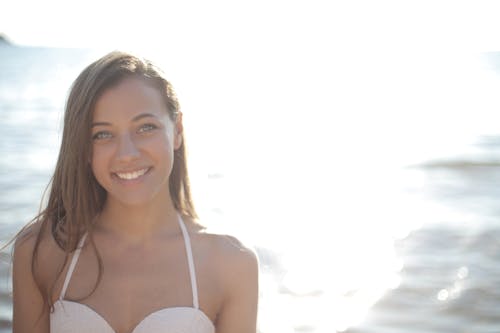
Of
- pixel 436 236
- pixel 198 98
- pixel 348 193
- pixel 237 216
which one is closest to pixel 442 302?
pixel 436 236

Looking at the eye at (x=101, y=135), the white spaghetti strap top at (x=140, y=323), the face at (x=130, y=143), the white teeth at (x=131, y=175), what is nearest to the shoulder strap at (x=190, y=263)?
the white spaghetti strap top at (x=140, y=323)

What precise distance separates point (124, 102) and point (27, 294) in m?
0.83

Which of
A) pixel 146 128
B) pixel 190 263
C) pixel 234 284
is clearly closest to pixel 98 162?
pixel 146 128

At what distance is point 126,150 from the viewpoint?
2754mm

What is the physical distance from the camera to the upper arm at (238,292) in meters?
2.98

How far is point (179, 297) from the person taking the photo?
2953 mm

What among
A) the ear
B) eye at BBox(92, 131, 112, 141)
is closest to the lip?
eye at BBox(92, 131, 112, 141)

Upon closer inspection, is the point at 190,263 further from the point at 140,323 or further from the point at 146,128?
the point at 146,128

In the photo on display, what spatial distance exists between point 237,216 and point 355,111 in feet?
58.1

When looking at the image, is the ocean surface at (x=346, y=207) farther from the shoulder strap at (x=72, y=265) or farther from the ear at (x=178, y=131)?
the shoulder strap at (x=72, y=265)

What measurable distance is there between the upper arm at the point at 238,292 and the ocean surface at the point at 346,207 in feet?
0.55

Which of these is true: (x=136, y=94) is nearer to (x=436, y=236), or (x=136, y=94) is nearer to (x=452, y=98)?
(x=436, y=236)

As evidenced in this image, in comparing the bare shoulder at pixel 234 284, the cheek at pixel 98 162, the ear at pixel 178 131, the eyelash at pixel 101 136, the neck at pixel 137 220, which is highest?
the ear at pixel 178 131

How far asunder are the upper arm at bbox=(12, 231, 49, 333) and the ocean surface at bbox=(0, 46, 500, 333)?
2.37ft
